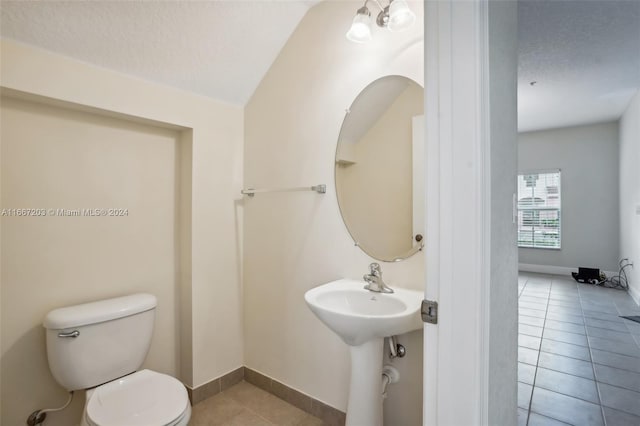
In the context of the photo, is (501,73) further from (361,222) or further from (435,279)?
(361,222)

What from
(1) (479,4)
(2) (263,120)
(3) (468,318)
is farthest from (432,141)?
(2) (263,120)

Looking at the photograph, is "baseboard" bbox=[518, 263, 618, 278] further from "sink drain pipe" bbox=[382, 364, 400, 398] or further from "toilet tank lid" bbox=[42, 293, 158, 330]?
"toilet tank lid" bbox=[42, 293, 158, 330]

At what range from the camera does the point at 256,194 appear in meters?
2.31

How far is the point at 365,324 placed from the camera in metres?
1.28

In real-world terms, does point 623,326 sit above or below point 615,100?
below

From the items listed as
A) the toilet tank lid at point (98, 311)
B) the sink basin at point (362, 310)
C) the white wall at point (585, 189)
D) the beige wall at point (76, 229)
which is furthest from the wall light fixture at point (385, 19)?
the white wall at point (585, 189)

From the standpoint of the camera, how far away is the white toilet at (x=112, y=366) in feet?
4.55

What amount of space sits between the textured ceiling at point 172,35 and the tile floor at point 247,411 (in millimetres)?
2034

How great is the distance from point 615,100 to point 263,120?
4848 millimetres

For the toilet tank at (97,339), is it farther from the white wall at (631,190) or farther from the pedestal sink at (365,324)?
the white wall at (631,190)

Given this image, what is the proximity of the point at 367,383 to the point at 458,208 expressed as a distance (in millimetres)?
1011

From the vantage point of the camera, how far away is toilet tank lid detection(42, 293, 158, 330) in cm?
154

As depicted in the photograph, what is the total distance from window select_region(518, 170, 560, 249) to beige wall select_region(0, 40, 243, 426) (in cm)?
582

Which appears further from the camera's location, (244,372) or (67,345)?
(244,372)
